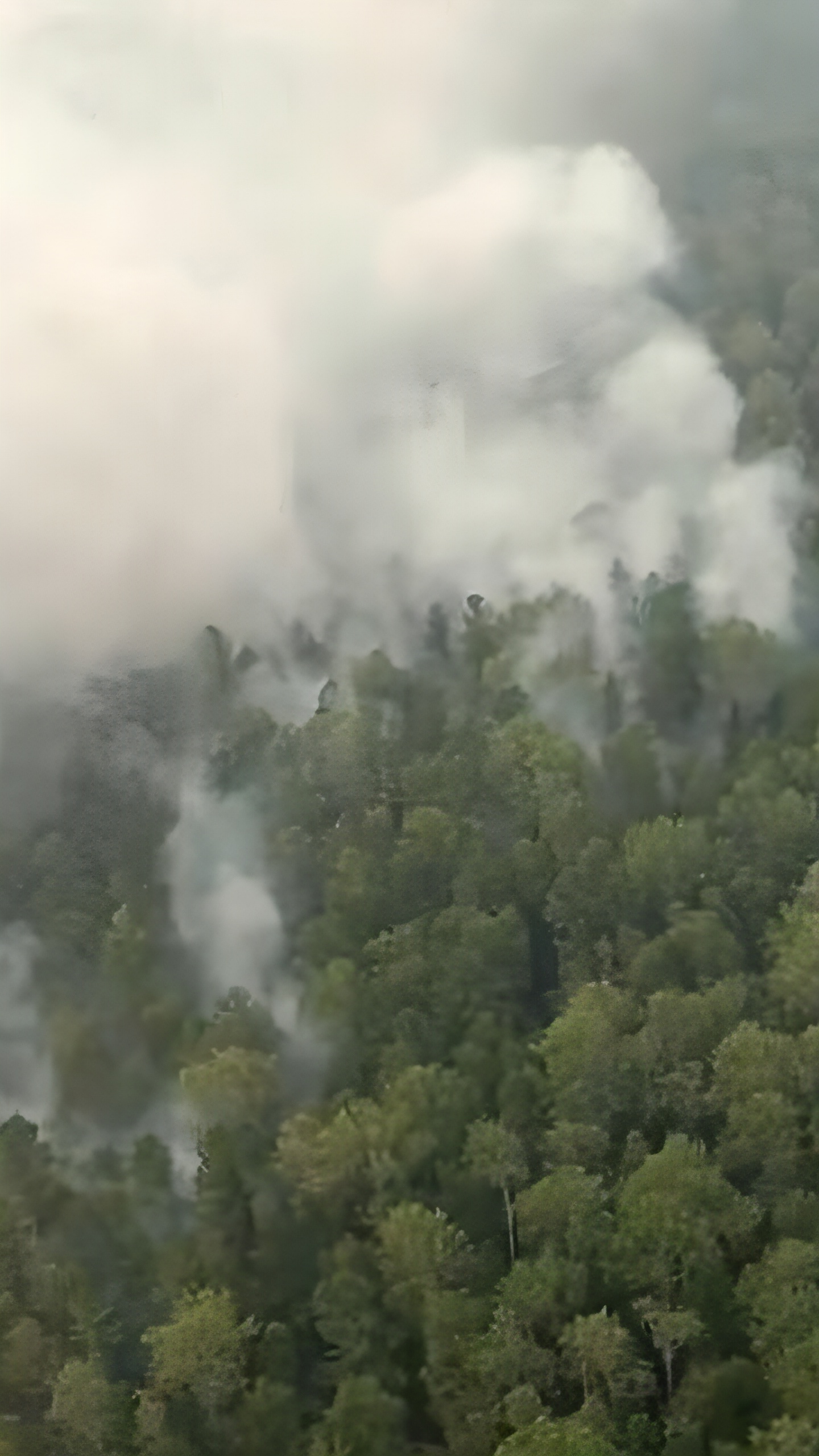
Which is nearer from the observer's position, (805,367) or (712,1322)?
(712,1322)

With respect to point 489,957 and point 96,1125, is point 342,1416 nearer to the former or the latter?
point 96,1125

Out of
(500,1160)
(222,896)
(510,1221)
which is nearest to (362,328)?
(222,896)

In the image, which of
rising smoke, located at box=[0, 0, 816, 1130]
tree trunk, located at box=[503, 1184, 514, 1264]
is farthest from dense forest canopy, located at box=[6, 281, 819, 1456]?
rising smoke, located at box=[0, 0, 816, 1130]

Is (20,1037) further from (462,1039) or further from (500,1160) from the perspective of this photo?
(500,1160)

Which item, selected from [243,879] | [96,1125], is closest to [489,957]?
[243,879]

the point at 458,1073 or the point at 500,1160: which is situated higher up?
the point at 458,1073

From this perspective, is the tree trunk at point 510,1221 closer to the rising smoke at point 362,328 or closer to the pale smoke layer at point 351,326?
the rising smoke at point 362,328

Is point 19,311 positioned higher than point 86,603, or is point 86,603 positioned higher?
point 19,311
